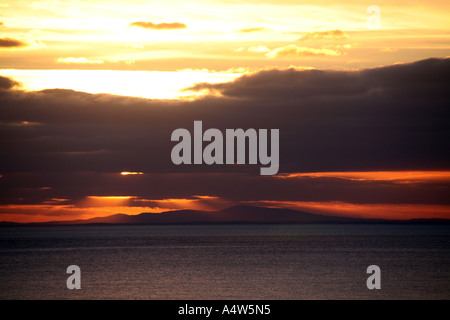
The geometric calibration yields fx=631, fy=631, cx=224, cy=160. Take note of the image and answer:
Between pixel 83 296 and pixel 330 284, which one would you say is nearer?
pixel 83 296

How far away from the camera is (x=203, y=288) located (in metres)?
61.8

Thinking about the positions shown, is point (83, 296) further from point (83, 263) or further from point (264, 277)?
point (83, 263)

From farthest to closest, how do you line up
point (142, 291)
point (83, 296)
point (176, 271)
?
point (176, 271) → point (142, 291) → point (83, 296)

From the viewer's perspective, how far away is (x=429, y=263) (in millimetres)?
91375

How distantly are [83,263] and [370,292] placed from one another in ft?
180

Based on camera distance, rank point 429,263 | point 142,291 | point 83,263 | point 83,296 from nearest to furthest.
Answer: point 83,296 → point 142,291 → point 429,263 → point 83,263
